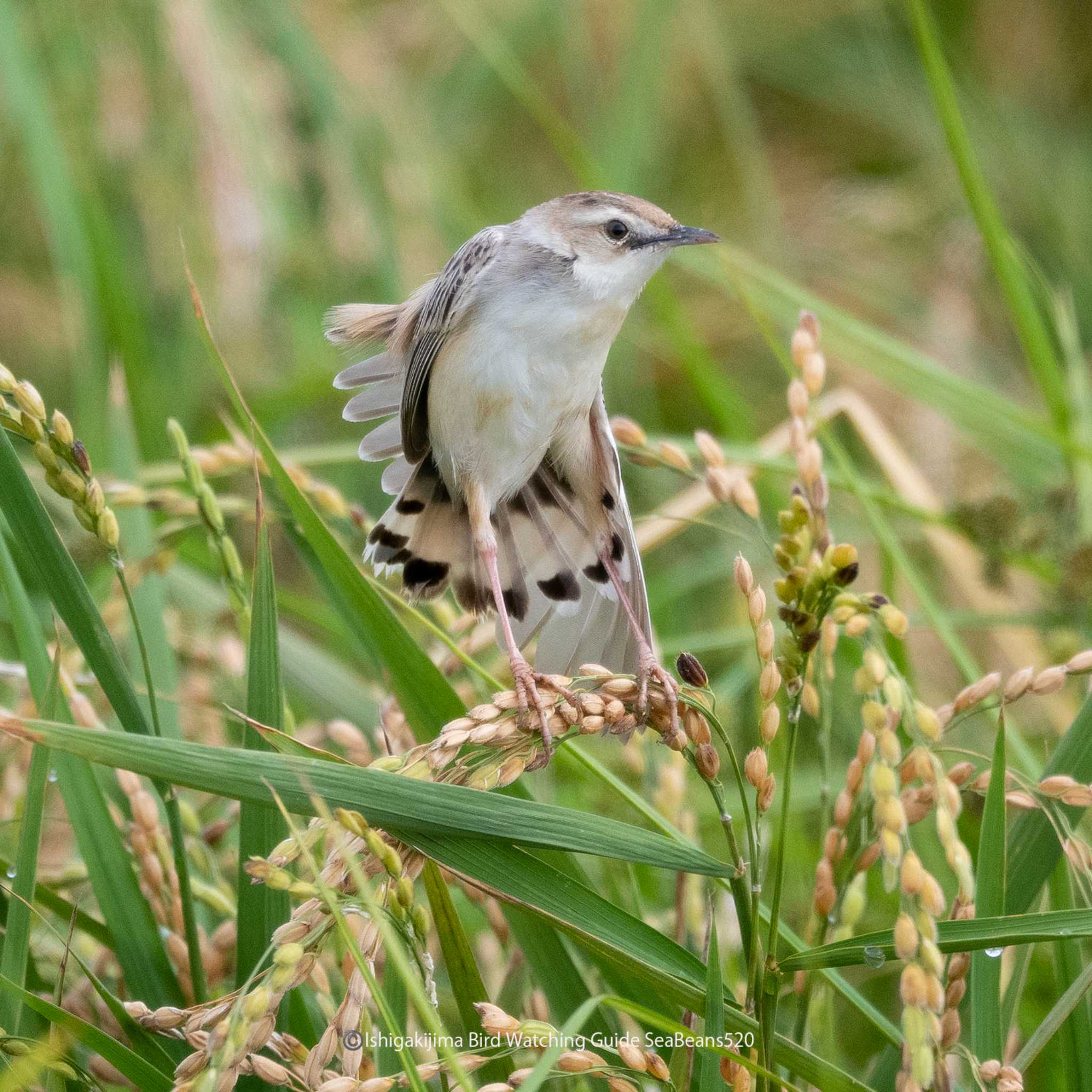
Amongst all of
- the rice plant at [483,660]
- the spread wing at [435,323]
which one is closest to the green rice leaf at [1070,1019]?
the rice plant at [483,660]

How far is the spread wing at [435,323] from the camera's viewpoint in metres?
2.48

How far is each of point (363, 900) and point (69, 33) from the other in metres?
4.13

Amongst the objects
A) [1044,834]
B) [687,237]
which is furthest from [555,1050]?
[687,237]

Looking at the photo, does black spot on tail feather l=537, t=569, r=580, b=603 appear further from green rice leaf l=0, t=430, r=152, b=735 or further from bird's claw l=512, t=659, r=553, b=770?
green rice leaf l=0, t=430, r=152, b=735

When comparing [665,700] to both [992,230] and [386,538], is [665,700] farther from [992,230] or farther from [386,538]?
[992,230]

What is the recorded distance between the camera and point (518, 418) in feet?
7.96

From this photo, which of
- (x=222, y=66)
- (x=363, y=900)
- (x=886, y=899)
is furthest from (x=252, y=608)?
(x=222, y=66)

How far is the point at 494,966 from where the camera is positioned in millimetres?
2236

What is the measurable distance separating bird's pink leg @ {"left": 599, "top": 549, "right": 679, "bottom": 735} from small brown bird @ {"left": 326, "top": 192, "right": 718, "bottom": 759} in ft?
0.09

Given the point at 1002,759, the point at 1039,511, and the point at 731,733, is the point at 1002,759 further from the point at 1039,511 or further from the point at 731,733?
the point at 1039,511

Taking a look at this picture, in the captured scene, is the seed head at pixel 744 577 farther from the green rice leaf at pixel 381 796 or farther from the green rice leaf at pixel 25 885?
the green rice leaf at pixel 25 885

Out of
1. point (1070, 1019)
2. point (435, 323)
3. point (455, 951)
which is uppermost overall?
point (435, 323)

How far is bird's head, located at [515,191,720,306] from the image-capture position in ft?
8.28

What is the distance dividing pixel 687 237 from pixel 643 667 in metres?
1.11
